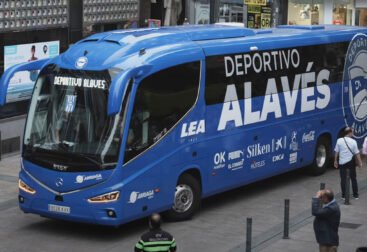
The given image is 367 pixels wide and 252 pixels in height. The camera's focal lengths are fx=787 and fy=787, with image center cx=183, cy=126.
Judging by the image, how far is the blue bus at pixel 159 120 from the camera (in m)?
13.0

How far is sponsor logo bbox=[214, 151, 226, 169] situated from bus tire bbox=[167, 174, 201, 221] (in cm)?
63

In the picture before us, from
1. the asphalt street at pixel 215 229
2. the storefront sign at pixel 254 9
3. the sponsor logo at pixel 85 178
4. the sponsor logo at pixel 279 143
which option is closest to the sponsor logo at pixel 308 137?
the sponsor logo at pixel 279 143

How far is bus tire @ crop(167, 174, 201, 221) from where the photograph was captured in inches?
568

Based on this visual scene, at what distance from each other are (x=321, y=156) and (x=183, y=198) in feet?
19.0

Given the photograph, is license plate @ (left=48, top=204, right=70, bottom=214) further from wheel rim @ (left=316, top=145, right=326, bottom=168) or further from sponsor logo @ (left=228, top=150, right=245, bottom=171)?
wheel rim @ (left=316, top=145, right=326, bottom=168)

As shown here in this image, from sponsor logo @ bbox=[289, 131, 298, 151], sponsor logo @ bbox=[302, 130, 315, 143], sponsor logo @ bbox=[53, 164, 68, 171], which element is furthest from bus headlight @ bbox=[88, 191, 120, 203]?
sponsor logo @ bbox=[302, 130, 315, 143]

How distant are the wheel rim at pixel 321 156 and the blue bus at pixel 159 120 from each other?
1168mm

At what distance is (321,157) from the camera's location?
1927 centimetres

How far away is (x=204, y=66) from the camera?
1493 cm

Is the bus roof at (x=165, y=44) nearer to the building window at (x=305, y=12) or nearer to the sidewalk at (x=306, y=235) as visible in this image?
the sidewalk at (x=306, y=235)

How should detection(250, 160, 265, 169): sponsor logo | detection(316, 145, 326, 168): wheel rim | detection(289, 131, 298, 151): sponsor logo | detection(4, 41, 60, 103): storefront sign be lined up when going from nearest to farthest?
detection(250, 160, 265, 169): sponsor logo, detection(289, 131, 298, 151): sponsor logo, detection(316, 145, 326, 168): wheel rim, detection(4, 41, 60, 103): storefront sign

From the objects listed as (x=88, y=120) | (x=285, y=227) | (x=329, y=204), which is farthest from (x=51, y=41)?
(x=329, y=204)

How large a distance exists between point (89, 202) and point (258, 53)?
5403 millimetres

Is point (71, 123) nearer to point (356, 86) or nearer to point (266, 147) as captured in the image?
point (266, 147)
